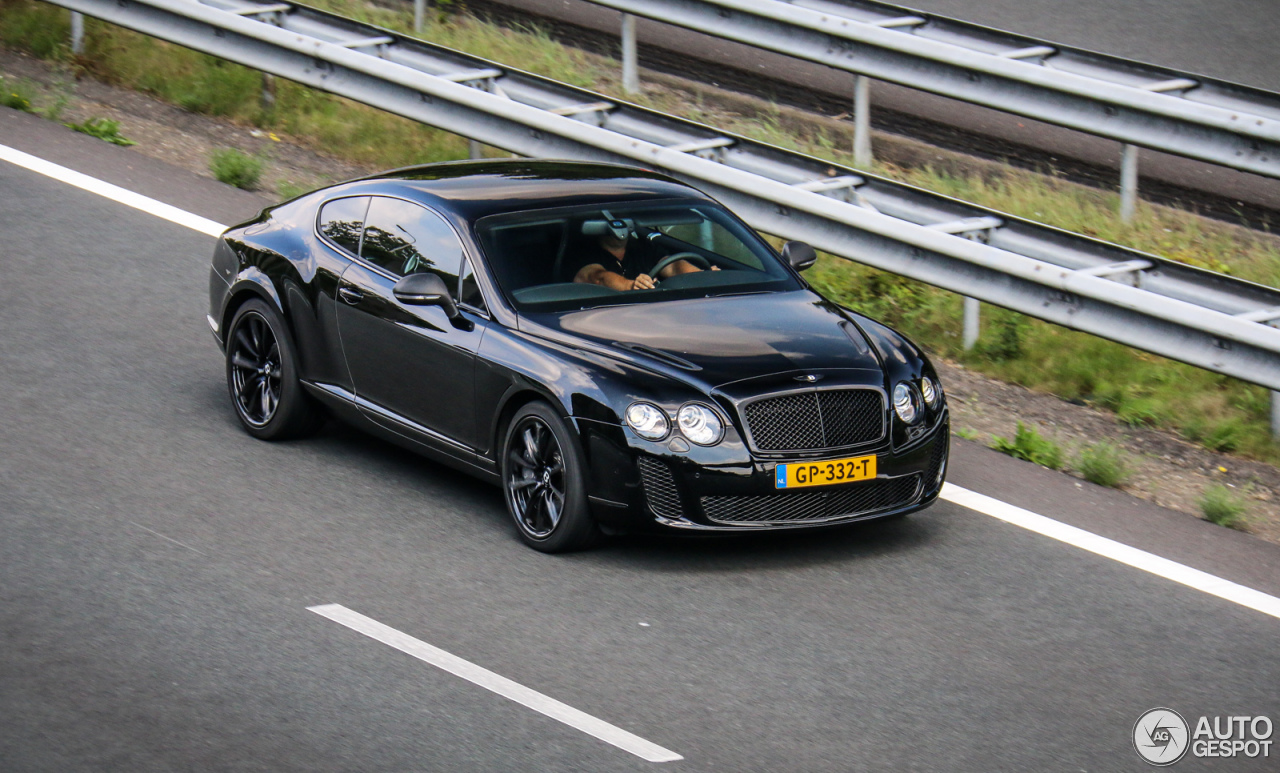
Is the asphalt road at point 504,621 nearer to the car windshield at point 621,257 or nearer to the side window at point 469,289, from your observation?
the side window at point 469,289

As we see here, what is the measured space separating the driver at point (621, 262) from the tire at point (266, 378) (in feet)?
5.65

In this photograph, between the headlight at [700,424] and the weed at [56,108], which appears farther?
the weed at [56,108]

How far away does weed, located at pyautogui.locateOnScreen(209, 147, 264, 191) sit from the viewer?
13398mm

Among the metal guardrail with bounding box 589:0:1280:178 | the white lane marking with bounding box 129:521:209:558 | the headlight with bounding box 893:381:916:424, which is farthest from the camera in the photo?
the metal guardrail with bounding box 589:0:1280:178

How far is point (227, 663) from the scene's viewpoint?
6578 millimetres

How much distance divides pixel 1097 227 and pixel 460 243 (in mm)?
5316

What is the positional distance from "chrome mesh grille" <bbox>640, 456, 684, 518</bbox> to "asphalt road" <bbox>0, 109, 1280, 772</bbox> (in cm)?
31

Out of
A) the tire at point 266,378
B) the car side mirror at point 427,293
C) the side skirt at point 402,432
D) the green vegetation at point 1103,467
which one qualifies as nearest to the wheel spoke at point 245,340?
the tire at point 266,378

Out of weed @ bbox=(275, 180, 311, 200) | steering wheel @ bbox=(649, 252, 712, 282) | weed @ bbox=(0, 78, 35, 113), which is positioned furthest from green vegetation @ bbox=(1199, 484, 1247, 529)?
weed @ bbox=(0, 78, 35, 113)

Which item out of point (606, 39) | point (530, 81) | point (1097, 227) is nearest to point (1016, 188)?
point (1097, 227)

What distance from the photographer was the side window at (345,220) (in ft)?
30.3

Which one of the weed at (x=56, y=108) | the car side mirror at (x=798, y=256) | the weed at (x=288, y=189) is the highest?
the car side mirror at (x=798, y=256)

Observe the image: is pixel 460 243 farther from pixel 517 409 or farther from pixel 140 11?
pixel 140 11

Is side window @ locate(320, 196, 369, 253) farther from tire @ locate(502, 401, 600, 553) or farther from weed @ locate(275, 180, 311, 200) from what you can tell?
weed @ locate(275, 180, 311, 200)
